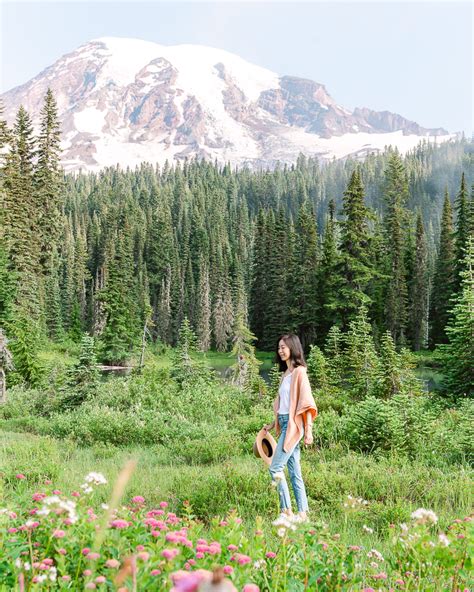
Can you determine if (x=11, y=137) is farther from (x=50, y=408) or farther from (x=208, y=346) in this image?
(x=208, y=346)

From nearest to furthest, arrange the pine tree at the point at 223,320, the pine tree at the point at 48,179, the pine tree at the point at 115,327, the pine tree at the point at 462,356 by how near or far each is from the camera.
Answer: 1. the pine tree at the point at 462,356
2. the pine tree at the point at 48,179
3. the pine tree at the point at 115,327
4. the pine tree at the point at 223,320

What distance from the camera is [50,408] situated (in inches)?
676

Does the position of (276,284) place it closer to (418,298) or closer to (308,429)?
(418,298)

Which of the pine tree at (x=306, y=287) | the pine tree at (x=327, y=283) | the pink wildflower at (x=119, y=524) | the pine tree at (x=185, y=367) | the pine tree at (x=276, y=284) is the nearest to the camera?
the pink wildflower at (x=119, y=524)

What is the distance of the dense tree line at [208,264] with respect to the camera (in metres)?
37.2

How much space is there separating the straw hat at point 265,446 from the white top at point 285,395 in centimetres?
37

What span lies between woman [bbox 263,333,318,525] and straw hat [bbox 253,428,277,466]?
0.16 meters

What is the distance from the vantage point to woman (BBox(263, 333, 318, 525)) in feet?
20.0

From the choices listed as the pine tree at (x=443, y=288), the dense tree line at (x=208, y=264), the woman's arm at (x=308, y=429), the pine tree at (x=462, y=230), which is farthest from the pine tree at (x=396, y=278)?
the woman's arm at (x=308, y=429)

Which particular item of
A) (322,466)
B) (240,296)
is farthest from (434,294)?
(322,466)

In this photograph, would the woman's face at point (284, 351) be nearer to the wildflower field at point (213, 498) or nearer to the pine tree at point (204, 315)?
the wildflower field at point (213, 498)

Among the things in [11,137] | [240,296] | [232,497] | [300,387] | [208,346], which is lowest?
[208,346]

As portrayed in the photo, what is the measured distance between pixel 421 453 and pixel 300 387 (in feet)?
15.0

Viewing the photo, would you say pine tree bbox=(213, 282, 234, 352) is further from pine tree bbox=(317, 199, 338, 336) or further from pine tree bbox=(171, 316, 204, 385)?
pine tree bbox=(171, 316, 204, 385)
